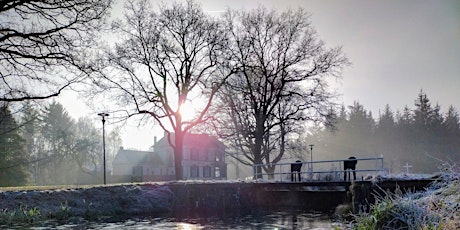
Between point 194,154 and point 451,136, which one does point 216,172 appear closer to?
point 194,154

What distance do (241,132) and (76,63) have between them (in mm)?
18013

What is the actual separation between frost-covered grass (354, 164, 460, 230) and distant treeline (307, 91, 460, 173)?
4168 centimetres

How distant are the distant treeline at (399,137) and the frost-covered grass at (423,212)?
41.7 m

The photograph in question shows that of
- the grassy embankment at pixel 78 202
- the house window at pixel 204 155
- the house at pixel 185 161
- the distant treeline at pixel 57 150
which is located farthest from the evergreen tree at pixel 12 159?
the house window at pixel 204 155

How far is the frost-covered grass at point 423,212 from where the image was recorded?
6000 millimetres

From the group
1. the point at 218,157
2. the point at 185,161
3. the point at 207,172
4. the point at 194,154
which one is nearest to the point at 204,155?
the point at 194,154

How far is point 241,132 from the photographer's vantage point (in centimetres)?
3062

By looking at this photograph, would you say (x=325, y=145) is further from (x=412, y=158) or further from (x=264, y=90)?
(x=264, y=90)

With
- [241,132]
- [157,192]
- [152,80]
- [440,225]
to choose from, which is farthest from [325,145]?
[440,225]

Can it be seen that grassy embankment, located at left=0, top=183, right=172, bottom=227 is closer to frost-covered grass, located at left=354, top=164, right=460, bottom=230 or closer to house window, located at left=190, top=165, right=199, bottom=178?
frost-covered grass, located at left=354, top=164, right=460, bottom=230

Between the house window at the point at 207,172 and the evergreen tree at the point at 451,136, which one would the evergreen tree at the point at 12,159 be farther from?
the evergreen tree at the point at 451,136

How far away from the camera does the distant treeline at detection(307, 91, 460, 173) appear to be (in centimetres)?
5862

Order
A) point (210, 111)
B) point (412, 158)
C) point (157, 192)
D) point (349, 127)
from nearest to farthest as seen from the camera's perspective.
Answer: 1. point (157, 192)
2. point (210, 111)
3. point (412, 158)
4. point (349, 127)

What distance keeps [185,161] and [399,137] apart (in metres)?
33.2
